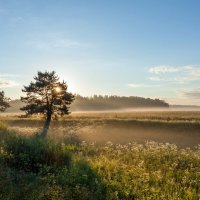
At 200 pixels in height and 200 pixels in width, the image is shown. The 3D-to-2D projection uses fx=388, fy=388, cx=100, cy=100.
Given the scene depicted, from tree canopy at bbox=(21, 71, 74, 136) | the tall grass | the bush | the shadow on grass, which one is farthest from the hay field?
the shadow on grass

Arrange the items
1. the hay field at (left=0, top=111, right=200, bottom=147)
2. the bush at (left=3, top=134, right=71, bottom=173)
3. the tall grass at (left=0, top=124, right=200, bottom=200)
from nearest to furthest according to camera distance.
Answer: the tall grass at (left=0, top=124, right=200, bottom=200), the bush at (left=3, top=134, right=71, bottom=173), the hay field at (left=0, top=111, right=200, bottom=147)

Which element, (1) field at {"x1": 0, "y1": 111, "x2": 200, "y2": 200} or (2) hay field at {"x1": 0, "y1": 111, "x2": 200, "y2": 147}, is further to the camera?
(2) hay field at {"x1": 0, "y1": 111, "x2": 200, "y2": 147}

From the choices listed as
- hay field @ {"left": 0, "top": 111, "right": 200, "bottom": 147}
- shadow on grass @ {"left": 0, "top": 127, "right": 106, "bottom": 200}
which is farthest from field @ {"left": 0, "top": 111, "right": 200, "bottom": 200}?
hay field @ {"left": 0, "top": 111, "right": 200, "bottom": 147}

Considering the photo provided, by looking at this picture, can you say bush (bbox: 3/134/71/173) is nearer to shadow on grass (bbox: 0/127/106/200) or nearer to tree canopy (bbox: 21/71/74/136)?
shadow on grass (bbox: 0/127/106/200)

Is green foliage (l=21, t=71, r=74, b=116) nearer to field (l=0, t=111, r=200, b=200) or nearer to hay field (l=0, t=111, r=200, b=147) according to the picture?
hay field (l=0, t=111, r=200, b=147)

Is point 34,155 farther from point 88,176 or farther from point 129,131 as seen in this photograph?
point 129,131

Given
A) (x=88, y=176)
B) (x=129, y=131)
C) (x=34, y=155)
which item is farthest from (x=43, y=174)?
(x=129, y=131)

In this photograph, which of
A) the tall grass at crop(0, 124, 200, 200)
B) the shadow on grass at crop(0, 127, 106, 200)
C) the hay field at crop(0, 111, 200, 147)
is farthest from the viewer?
Answer: the hay field at crop(0, 111, 200, 147)

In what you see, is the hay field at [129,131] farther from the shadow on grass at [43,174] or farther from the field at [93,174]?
the shadow on grass at [43,174]

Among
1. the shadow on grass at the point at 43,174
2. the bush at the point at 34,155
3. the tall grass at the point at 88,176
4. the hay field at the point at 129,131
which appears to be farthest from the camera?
the hay field at the point at 129,131

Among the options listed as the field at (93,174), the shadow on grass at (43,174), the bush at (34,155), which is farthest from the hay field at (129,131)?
the shadow on grass at (43,174)

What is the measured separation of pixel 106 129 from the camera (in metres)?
44.6

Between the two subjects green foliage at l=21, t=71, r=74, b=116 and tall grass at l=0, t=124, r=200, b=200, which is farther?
green foliage at l=21, t=71, r=74, b=116

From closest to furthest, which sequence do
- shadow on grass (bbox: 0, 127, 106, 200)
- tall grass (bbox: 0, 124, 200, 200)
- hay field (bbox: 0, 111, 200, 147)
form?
shadow on grass (bbox: 0, 127, 106, 200) → tall grass (bbox: 0, 124, 200, 200) → hay field (bbox: 0, 111, 200, 147)
